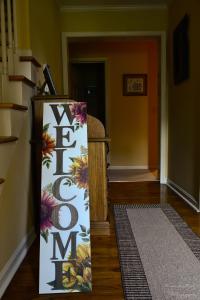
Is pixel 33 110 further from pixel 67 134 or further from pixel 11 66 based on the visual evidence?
pixel 67 134

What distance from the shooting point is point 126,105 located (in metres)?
5.50

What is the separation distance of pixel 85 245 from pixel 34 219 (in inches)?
33.4

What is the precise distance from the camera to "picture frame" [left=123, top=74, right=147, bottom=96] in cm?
541

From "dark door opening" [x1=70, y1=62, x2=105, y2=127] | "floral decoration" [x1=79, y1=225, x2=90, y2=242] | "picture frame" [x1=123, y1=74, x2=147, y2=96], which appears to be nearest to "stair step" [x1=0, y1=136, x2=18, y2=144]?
"floral decoration" [x1=79, y1=225, x2=90, y2=242]

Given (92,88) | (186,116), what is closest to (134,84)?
(92,88)

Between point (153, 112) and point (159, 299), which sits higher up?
point (153, 112)

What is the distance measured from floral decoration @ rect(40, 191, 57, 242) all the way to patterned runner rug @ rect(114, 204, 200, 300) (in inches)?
20.3

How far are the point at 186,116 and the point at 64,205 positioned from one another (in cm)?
207

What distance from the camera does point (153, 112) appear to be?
17.9 ft

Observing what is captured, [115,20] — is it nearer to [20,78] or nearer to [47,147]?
[20,78]

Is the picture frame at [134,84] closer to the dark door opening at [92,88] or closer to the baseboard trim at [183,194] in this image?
the dark door opening at [92,88]

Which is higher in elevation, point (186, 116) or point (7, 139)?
point (186, 116)

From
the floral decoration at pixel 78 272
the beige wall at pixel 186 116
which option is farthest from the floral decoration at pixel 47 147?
the beige wall at pixel 186 116

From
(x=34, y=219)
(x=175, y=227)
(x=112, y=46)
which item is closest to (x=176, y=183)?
(x=175, y=227)
